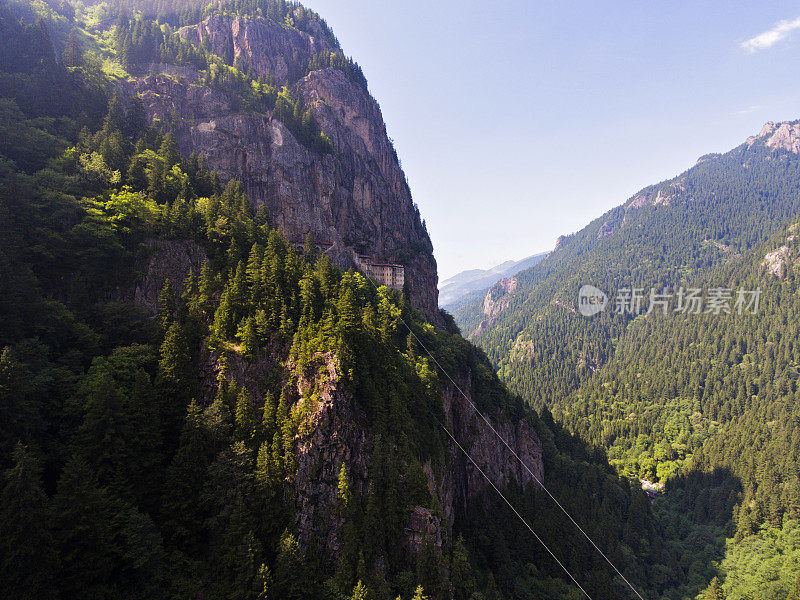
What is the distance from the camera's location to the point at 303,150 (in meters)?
98.2

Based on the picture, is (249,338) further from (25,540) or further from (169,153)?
(169,153)

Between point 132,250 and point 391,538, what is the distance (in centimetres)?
4224

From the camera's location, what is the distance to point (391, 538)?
3522cm

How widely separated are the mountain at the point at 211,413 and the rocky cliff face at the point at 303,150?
A: 23.3ft

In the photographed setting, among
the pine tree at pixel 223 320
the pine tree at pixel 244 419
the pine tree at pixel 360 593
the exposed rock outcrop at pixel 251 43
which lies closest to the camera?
the pine tree at pixel 360 593

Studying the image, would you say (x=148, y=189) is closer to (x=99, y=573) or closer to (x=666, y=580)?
(x=99, y=573)

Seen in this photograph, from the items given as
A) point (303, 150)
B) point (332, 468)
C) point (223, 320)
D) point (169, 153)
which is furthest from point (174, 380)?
point (303, 150)

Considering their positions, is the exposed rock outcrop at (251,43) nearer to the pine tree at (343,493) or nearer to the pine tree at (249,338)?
the pine tree at (249,338)

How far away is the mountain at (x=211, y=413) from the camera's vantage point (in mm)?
26062

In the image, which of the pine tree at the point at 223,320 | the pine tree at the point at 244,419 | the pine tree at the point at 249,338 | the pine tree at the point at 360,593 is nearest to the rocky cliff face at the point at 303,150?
the pine tree at the point at 223,320

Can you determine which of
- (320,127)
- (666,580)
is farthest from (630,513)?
(320,127)

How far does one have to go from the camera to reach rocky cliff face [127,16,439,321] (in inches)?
3516

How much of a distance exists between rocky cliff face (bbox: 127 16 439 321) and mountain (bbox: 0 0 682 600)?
7108mm

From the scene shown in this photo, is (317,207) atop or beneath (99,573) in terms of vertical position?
atop
